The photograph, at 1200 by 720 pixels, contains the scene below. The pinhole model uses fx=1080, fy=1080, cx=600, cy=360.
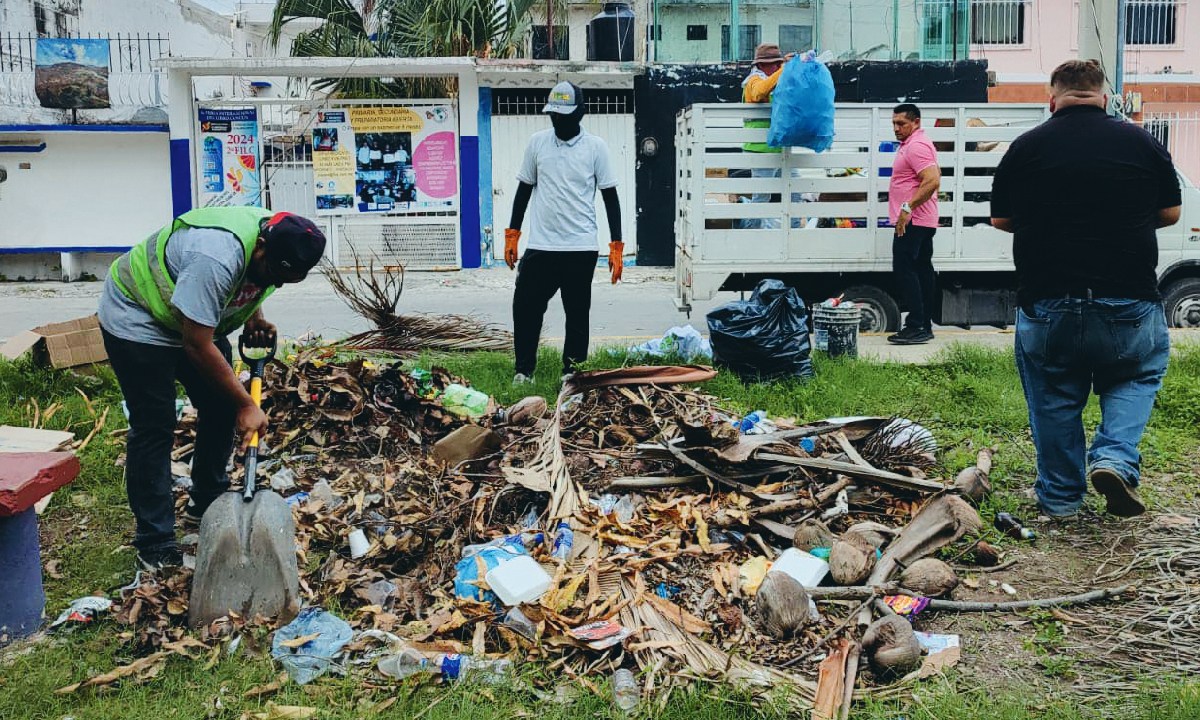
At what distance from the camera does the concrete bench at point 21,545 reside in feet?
13.0

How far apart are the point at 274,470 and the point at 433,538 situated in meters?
1.41

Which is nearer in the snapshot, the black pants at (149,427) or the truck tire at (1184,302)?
the black pants at (149,427)

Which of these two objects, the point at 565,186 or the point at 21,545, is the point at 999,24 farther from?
the point at 21,545

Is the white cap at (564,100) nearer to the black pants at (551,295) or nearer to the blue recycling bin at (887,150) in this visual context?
the black pants at (551,295)

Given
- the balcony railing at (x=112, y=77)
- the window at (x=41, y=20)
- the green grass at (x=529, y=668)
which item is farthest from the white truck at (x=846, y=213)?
the window at (x=41, y=20)

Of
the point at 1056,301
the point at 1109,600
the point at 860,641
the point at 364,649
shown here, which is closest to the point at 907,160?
the point at 1056,301

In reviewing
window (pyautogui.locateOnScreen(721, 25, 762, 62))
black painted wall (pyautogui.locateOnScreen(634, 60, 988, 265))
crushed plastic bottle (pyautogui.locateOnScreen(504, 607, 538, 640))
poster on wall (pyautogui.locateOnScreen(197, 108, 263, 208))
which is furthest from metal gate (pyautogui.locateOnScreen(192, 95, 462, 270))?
crushed plastic bottle (pyautogui.locateOnScreen(504, 607, 538, 640))

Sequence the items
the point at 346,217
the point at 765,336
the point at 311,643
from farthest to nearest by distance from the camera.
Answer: the point at 346,217, the point at 765,336, the point at 311,643

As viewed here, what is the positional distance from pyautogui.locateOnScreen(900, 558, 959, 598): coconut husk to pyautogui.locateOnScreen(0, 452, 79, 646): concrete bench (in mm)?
3308

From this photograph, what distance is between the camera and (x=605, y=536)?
14.7 feet

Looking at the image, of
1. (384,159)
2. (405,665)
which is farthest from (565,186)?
(384,159)

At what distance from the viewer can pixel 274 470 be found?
18.6ft

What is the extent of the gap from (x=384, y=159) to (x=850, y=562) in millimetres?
15175

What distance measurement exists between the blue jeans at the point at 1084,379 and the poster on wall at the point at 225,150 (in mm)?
15407
